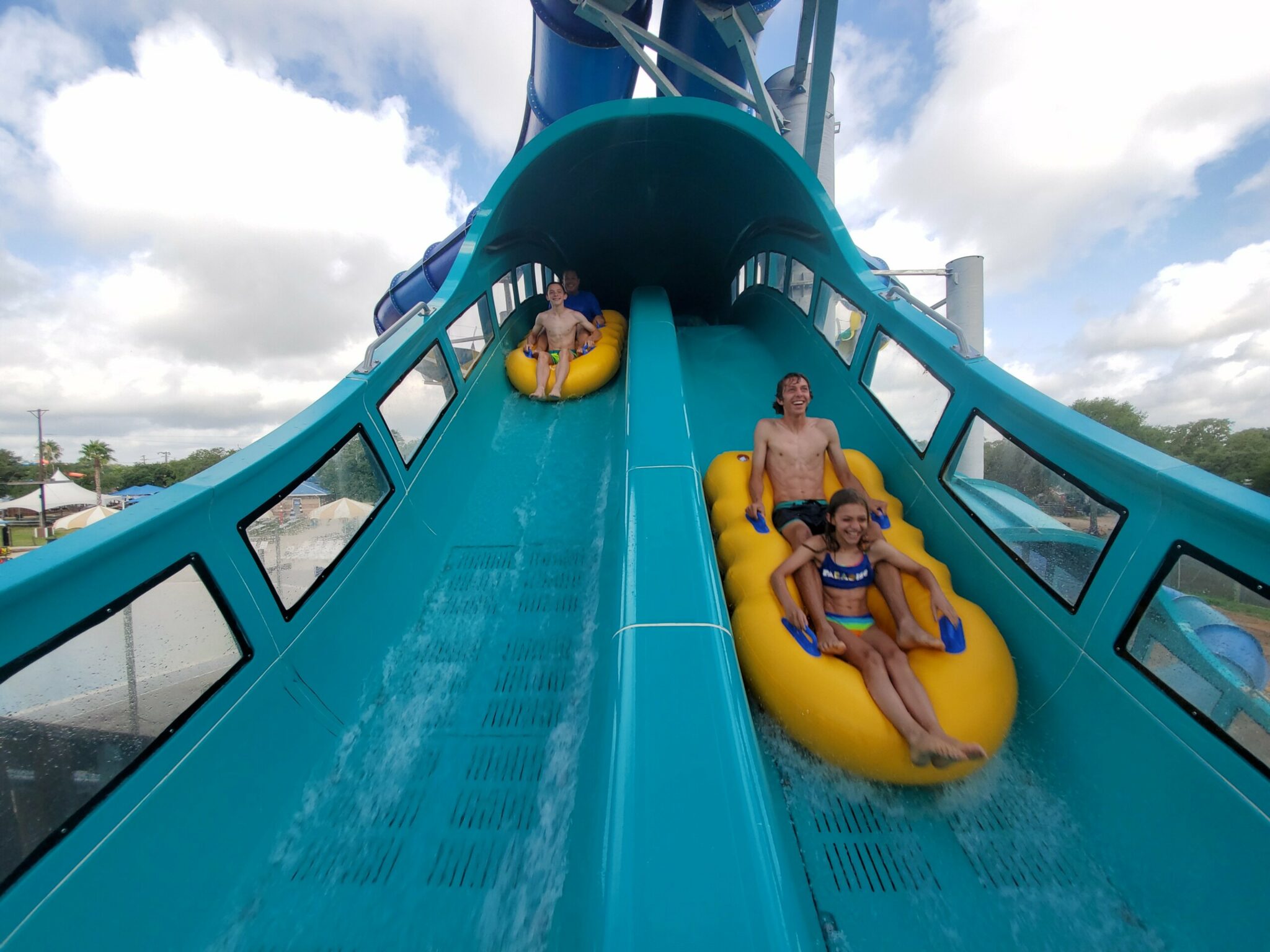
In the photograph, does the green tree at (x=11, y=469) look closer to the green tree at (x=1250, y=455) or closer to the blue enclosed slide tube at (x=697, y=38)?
the blue enclosed slide tube at (x=697, y=38)

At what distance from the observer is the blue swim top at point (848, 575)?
2.41 meters

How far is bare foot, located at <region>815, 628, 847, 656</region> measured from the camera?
2125 mm

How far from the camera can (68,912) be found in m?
1.39

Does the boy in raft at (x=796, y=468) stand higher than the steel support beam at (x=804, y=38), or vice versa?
the steel support beam at (x=804, y=38)

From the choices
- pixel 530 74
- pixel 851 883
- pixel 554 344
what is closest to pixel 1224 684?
pixel 851 883

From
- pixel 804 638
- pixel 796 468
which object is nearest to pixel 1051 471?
pixel 796 468

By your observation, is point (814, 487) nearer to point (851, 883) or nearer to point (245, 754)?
point (851, 883)

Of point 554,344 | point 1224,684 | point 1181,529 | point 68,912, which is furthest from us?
point 554,344

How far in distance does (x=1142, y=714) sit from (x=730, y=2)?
800 cm

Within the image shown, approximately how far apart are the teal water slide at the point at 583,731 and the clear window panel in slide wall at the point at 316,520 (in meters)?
0.01

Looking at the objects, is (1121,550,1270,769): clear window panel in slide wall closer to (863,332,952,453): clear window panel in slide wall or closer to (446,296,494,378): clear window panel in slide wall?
(863,332,952,453): clear window panel in slide wall

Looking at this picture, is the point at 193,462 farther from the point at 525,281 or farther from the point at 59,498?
the point at 525,281

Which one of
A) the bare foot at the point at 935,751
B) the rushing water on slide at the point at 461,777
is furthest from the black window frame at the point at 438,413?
the bare foot at the point at 935,751

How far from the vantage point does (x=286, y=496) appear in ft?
7.73
